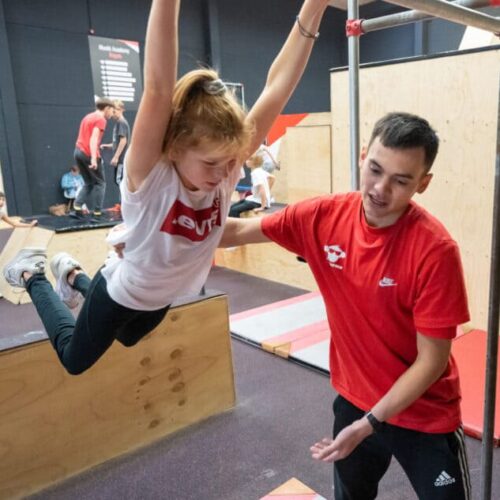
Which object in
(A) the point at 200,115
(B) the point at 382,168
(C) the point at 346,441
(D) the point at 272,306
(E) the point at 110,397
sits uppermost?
(A) the point at 200,115

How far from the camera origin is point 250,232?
5.20 feet

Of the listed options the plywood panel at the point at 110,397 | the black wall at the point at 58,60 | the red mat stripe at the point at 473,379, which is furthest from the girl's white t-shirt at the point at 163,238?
the black wall at the point at 58,60

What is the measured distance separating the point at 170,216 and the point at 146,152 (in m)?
0.18

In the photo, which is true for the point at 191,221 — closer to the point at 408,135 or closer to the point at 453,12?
the point at 408,135

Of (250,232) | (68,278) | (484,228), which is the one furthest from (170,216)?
(484,228)

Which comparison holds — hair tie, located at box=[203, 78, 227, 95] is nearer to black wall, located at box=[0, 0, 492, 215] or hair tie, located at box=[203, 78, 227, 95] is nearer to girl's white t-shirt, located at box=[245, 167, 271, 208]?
girl's white t-shirt, located at box=[245, 167, 271, 208]

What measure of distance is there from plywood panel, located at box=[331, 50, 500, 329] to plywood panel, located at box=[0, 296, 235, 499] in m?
1.99

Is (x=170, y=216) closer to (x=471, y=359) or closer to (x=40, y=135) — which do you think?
(x=471, y=359)

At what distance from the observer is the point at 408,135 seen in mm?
1223

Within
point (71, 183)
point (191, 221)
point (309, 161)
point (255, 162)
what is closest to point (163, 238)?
point (191, 221)

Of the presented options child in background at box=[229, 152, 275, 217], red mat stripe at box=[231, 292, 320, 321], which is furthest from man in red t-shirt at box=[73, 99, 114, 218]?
red mat stripe at box=[231, 292, 320, 321]

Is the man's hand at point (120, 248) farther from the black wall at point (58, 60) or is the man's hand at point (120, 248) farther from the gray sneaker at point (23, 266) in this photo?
the black wall at point (58, 60)

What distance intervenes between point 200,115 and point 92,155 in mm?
5685

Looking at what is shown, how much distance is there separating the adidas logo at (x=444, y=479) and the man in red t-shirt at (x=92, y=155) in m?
5.76
